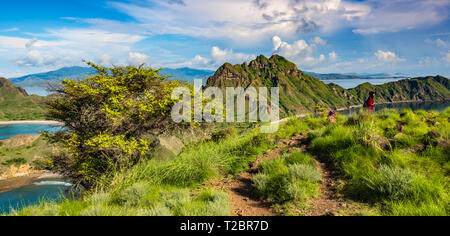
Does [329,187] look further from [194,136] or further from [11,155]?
[11,155]

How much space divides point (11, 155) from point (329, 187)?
446 ft

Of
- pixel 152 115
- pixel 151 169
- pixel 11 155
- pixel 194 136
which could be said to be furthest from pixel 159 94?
pixel 11 155

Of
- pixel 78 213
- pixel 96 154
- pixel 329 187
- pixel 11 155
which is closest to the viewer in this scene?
pixel 78 213

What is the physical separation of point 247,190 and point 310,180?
156 centimetres

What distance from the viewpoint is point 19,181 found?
81125 mm

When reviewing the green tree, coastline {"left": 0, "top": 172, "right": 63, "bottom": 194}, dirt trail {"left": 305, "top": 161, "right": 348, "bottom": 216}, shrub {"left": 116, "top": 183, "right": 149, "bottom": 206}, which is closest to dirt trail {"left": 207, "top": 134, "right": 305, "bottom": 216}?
dirt trail {"left": 305, "top": 161, "right": 348, "bottom": 216}

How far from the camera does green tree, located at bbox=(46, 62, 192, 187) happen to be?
11.3m

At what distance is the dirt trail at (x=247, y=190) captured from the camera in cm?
442

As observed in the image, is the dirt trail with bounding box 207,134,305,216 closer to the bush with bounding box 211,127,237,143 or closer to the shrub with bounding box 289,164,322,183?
the shrub with bounding box 289,164,322,183

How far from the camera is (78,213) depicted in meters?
3.90

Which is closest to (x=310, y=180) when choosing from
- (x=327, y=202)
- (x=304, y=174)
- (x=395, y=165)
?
(x=304, y=174)

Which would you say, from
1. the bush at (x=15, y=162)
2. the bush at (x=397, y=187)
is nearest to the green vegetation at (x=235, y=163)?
the bush at (x=397, y=187)

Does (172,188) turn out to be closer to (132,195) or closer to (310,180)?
(132,195)

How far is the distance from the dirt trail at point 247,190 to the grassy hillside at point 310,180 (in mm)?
192
